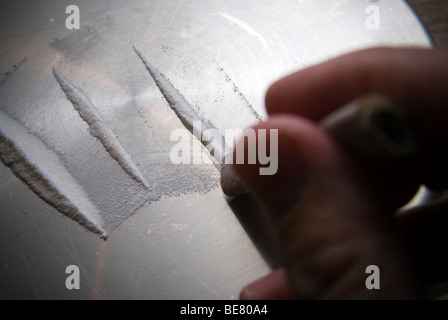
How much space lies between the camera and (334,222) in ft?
1.26

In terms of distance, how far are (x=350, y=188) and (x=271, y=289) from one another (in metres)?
0.21

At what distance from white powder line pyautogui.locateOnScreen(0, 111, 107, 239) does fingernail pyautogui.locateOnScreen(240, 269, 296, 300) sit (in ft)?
0.80

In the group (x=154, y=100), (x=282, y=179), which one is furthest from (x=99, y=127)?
(x=282, y=179)

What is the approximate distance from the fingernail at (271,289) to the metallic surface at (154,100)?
0.09 ft

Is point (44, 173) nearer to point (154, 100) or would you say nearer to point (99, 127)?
point (99, 127)

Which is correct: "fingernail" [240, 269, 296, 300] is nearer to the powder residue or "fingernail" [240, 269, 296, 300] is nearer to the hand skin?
the hand skin

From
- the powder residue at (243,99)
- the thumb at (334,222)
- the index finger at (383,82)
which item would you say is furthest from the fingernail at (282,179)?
the powder residue at (243,99)

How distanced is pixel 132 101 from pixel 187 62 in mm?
142

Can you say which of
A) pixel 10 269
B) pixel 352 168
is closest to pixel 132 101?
pixel 10 269

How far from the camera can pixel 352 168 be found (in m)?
0.39

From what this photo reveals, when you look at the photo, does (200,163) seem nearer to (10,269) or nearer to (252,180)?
(252,180)

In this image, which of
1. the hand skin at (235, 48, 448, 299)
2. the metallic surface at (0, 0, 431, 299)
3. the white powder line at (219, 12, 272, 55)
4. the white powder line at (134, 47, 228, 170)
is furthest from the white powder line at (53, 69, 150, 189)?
the white powder line at (219, 12, 272, 55)

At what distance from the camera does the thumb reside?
38cm

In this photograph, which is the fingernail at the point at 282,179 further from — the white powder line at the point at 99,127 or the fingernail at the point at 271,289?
the white powder line at the point at 99,127
